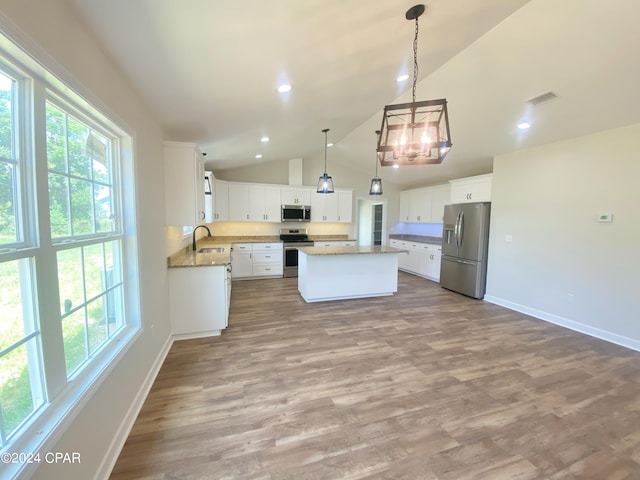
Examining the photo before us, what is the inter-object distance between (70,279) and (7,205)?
0.55m

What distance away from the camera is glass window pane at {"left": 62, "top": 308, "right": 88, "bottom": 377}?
1.34m

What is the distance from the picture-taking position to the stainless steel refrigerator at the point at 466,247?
15.7 feet

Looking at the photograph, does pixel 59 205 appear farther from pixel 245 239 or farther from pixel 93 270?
pixel 245 239

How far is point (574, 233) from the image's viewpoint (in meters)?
3.61

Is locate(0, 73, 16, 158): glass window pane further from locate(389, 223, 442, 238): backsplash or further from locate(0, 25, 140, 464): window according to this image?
locate(389, 223, 442, 238): backsplash

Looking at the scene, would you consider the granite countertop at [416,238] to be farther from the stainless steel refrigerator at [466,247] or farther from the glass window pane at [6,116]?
the glass window pane at [6,116]

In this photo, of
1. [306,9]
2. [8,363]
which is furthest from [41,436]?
[306,9]

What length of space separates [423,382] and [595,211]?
10.7 feet

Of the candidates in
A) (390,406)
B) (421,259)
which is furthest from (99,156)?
(421,259)

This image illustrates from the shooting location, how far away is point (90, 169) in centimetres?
162

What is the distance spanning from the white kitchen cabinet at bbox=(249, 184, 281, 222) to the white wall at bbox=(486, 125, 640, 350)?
4.62 meters

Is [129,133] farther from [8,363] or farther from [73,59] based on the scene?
[8,363]

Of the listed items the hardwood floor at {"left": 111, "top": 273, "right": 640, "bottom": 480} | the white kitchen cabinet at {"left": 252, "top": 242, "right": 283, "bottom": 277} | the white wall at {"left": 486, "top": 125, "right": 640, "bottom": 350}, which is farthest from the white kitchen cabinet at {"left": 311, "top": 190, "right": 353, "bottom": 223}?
the hardwood floor at {"left": 111, "top": 273, "right": 640, "bottom": 480}

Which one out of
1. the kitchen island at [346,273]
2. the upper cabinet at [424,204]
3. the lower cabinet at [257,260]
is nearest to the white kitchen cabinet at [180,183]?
the kitchen island at [346,273]
